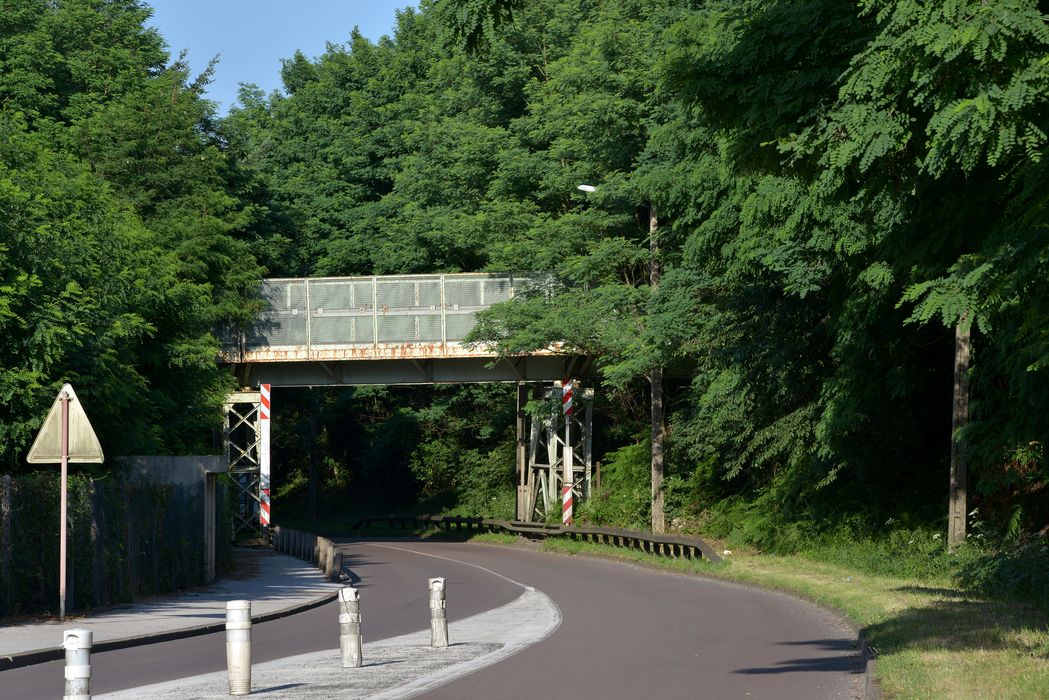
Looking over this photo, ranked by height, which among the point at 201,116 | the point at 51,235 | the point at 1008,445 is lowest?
the point at 1008,445

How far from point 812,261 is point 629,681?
17.2 metres

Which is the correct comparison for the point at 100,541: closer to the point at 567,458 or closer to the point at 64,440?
the point at 64,440

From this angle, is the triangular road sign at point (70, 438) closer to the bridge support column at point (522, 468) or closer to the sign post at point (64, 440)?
the sign post at point (64, 440)

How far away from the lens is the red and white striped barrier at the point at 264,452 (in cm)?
4622

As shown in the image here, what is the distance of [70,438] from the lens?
18438 millimetres

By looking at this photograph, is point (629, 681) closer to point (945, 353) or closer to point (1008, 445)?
point (1008, 445)

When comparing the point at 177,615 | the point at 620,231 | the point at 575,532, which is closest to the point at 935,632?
the point at 177,615

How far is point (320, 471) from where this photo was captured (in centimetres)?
7469

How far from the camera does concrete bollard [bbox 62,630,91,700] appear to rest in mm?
8758

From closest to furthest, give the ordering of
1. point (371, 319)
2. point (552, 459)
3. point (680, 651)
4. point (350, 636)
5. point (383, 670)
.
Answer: point (383, 670) < point (350, 636) < point (680, 651) < point (371, 319) < point (552, 459)

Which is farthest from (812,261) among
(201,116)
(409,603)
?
(201,116)

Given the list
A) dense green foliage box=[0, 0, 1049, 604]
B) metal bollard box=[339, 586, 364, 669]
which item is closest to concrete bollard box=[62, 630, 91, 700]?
metal bollard box=[339, 586, 364, 669]

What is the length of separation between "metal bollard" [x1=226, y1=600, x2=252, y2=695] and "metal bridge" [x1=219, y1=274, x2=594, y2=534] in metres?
32.5

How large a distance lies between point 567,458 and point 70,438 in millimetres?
29191
